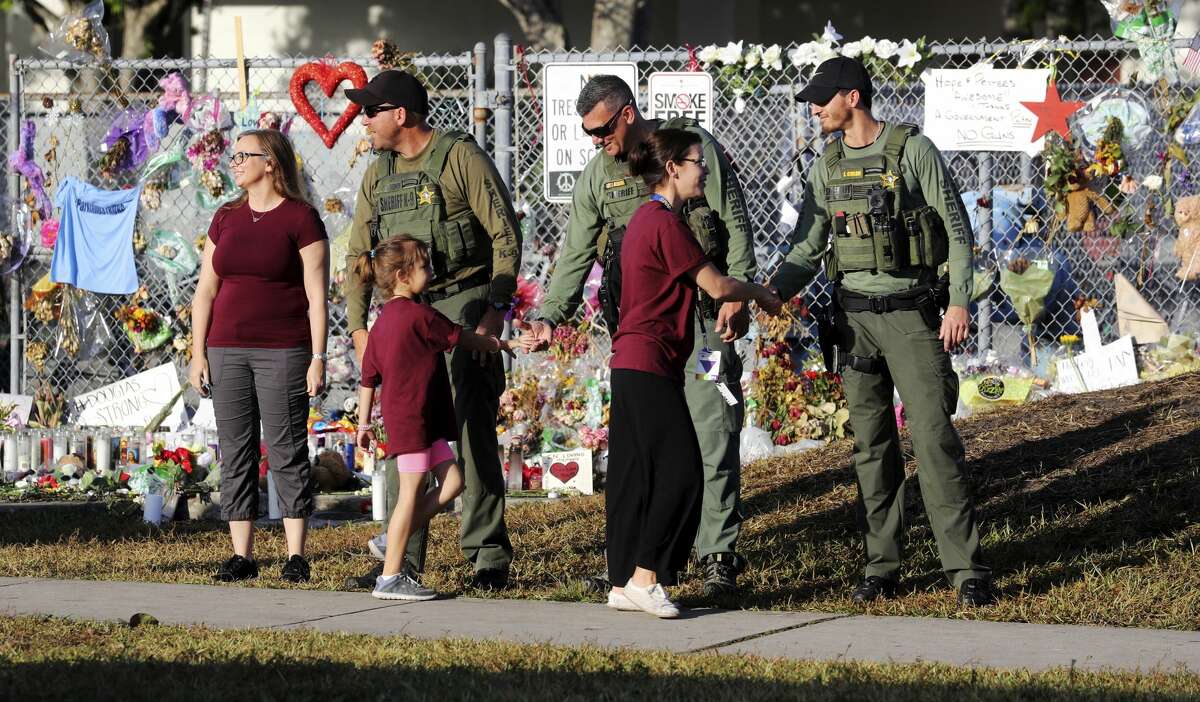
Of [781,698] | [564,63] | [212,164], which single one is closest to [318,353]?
[781,698]

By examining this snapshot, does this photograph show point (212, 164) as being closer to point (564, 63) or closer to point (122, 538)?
point (564, 63)

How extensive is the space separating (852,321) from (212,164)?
21.8 ft

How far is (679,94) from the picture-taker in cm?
1066

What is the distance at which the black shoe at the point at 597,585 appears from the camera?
21.2 ft

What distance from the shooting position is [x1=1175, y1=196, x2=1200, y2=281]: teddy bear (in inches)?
417

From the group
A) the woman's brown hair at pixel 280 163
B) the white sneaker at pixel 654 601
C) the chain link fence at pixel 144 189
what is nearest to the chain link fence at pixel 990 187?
the chain link fence at pixel 144 189

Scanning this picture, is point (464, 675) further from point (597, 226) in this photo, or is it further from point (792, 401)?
point (792, 401)

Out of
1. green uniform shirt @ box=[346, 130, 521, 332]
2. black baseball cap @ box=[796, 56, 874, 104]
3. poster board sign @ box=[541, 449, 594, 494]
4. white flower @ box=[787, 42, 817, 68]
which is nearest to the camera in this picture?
black baseball cap @ box=[796, 56, 874, 104]

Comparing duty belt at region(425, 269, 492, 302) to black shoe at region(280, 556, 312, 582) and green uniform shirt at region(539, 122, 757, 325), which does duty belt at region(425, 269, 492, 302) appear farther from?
black shoe at region(280, 556, 312, 582)

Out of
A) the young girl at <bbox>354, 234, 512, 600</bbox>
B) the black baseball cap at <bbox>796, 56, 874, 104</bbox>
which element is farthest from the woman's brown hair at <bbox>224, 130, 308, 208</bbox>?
the black baseball cap at <bbox>796, 56, 874, 104</bbox>

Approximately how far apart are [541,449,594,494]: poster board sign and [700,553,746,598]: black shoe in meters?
3.57

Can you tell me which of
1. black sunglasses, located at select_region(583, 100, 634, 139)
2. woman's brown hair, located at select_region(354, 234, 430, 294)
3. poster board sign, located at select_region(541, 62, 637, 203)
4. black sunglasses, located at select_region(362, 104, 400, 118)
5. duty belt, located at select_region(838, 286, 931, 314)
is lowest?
duty belt, located at select_region(838, 286, 931, 314)

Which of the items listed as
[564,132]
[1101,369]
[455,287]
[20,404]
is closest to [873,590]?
[455,287]

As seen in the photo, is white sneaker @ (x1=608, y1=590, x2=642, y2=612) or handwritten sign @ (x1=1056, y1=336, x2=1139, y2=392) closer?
white sneaker @ (x1=608, y1=590, x2=642, y2=612)
